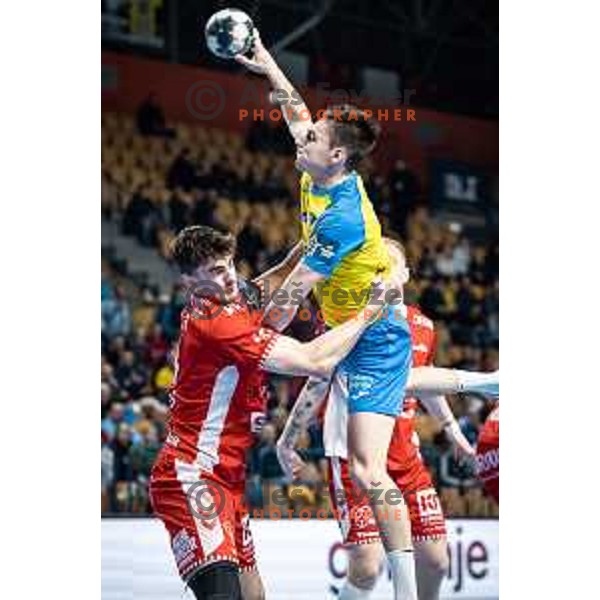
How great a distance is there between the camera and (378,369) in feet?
25.9

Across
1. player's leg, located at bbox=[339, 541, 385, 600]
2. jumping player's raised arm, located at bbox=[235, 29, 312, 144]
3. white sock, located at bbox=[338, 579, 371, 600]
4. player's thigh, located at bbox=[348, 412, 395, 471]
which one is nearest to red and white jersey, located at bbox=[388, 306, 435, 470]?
player's leg, located at bbox=[339, 541, 385, 600]

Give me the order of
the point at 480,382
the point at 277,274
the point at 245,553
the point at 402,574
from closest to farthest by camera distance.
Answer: the point at 245,553
the point at 402,574
the point at 277,274
the point at 480,382

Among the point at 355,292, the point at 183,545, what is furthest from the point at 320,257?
the point at 183,545

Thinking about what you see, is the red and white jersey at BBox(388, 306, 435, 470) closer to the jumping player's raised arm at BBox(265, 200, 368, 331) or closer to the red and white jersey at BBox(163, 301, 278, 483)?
the jumping player's raised arm at BBox(265, 200, 368, 331)

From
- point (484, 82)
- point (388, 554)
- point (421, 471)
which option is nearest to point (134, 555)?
point (421, 471)

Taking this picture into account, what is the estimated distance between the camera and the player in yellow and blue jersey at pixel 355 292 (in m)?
7.80

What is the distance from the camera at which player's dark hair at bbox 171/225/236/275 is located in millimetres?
7516

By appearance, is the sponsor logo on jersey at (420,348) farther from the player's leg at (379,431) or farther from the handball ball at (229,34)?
the handball ball at (229,34)

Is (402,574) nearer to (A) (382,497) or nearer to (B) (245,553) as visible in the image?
(A) (382,497)

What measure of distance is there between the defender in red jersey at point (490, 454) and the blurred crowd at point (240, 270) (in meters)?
0.81

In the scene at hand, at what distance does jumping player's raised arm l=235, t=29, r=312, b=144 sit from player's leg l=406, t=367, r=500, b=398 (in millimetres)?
1343

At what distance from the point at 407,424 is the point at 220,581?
189cm
